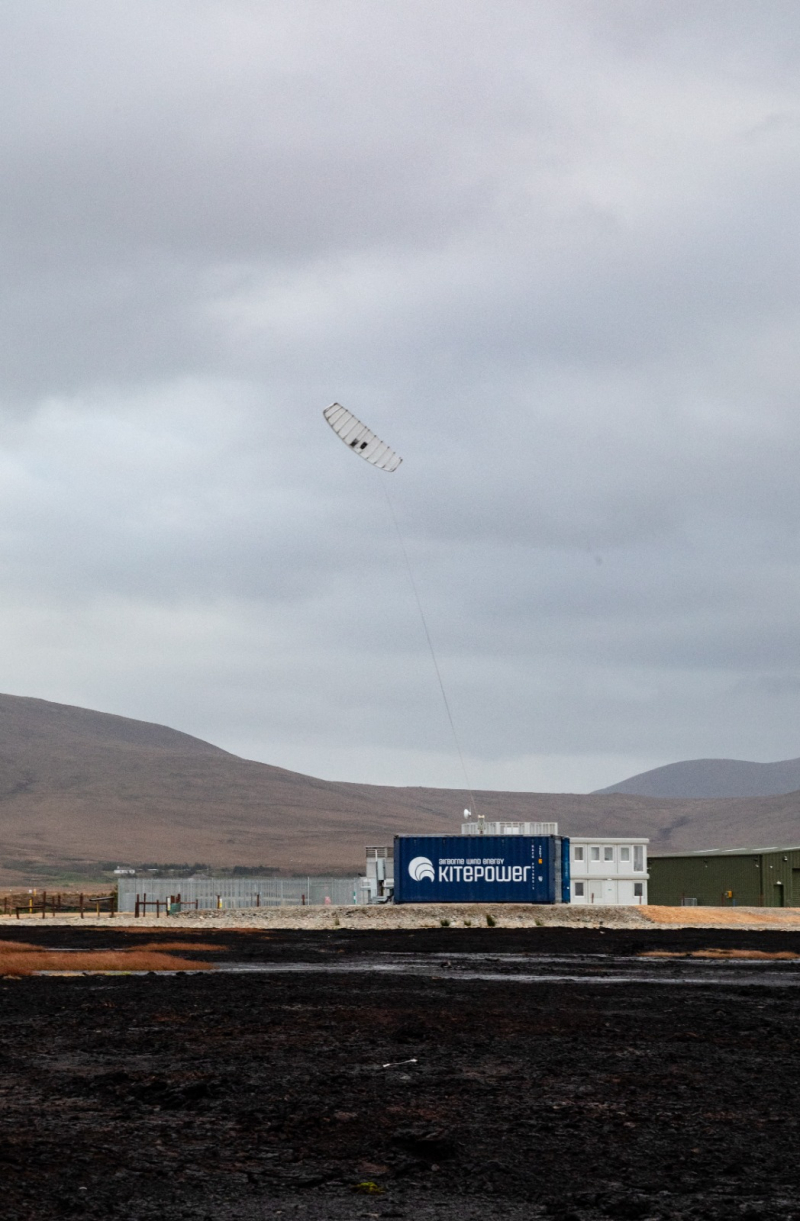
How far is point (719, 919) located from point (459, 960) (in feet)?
127

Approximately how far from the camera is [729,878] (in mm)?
97312

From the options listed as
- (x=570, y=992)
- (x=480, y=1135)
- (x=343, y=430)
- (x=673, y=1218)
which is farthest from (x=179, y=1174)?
(x=343, y=430)

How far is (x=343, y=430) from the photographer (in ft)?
167

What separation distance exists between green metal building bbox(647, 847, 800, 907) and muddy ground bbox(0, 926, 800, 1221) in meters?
66.8

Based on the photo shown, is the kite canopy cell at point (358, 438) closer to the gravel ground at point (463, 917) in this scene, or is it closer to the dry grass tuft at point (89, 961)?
the dry grass tuft at point (89, 961)

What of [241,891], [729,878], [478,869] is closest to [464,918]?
[478,869]

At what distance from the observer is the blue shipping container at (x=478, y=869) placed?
8019 centimetres

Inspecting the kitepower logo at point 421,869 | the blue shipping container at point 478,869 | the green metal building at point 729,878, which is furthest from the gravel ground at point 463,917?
the green metal building at point 729,878

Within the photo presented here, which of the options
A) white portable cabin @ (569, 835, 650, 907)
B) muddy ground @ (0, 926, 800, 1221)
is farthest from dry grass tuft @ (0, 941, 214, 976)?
white portable cabin @ (569, 835, 650, 907)

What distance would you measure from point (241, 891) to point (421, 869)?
53.4 feet

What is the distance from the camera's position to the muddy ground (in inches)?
411

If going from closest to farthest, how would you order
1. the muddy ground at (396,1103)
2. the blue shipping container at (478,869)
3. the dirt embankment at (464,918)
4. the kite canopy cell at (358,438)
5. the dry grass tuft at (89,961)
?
the muddy ground at (396,1103)
the dry grass tuft at (89,961)
the kite canopy cell at (358,438)
the dirt embankment at (464,918)
the blue shipping container at (478,869)

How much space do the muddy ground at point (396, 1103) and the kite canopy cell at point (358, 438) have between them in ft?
80.7

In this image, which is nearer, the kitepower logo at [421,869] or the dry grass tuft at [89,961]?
the dry grass tuft at [89,961]
